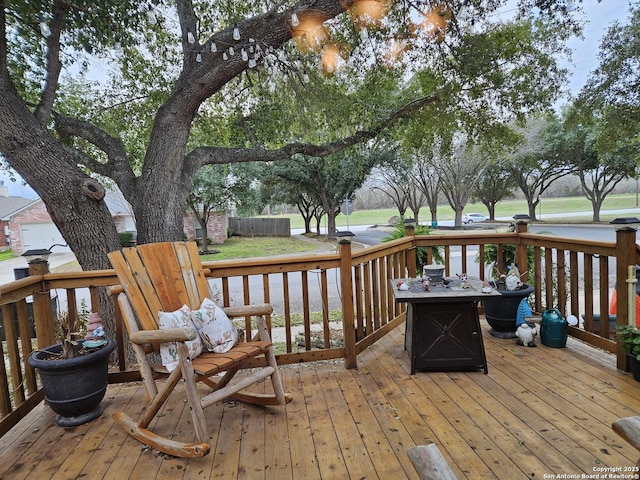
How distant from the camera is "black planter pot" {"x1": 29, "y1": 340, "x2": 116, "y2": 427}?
6.44 ft

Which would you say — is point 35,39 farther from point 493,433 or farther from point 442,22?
point 493,433

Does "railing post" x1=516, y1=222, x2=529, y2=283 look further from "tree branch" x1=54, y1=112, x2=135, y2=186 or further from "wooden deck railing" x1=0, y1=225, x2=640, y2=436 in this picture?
"tree branch" x1=54, y1=112, x2=135, y2=186

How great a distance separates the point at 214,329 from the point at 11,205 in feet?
75.6

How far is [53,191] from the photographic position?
115 inches

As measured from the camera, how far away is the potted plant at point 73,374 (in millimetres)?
1968

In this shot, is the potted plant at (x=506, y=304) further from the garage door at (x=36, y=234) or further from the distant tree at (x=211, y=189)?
the garage door at (x=36, y=234)

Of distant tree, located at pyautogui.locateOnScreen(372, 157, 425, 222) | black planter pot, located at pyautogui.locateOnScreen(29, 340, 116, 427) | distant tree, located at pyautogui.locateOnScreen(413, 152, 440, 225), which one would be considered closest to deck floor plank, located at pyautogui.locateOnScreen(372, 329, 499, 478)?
black planter pot, located at pyautogui.locateOnScreen(29, 340, 116, 427)

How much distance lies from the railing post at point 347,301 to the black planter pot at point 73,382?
1468mm

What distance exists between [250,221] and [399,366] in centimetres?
1962

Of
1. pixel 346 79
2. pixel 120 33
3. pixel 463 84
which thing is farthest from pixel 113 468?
pixel 346 79

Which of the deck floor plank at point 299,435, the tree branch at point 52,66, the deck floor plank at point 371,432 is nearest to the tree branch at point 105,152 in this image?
the tree branch at point 52,66

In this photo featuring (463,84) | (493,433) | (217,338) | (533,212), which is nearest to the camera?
(493,433)

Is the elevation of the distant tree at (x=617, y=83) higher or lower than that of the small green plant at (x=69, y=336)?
higher

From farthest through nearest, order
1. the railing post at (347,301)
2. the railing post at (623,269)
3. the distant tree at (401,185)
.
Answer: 1. the distant tree at (401,185)
2. the railing post at (347,301)
3. the railing post at (623,269)
